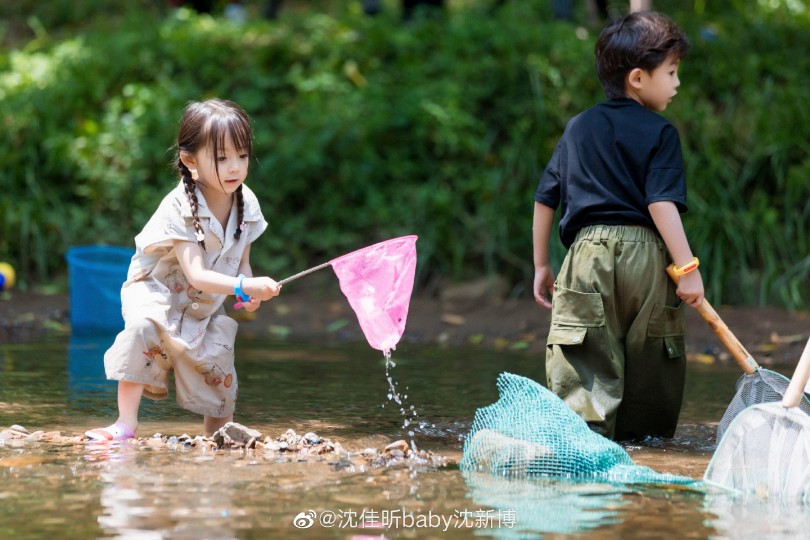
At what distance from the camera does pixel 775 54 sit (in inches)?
376

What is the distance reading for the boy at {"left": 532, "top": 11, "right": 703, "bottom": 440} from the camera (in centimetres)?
415

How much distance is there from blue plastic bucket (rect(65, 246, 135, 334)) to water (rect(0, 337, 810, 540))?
1.52m

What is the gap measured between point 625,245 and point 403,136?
5.48 metres

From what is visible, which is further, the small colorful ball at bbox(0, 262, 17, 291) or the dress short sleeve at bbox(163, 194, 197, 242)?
the small colorful ball at bbox(0, 262, 17, 291)

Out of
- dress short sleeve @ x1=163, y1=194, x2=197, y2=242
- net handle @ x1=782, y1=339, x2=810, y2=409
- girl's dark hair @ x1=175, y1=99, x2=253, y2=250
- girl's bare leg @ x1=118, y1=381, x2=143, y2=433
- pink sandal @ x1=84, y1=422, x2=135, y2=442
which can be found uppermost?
girl's dark hair @ x1=175, y1=99, x2=253, y2=250

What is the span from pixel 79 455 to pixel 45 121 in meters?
6.61

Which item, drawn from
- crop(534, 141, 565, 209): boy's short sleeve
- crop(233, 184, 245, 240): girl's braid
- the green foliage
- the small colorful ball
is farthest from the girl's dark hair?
the green foliage

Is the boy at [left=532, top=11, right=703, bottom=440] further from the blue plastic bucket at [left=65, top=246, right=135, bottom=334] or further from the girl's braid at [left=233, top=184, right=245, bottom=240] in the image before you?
the blue plastic bucket at [left=65, top=246, right=135, bottom=334]

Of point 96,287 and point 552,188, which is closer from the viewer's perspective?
point 552,188

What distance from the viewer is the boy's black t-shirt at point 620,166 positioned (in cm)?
412

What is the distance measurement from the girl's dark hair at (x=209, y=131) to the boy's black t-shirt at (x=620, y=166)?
122 cm

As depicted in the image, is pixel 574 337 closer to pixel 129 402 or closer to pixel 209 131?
pixel 209 131

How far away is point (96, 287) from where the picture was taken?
6.91 metres

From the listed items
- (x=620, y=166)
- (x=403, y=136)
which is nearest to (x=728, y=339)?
(x=620, y=166)
